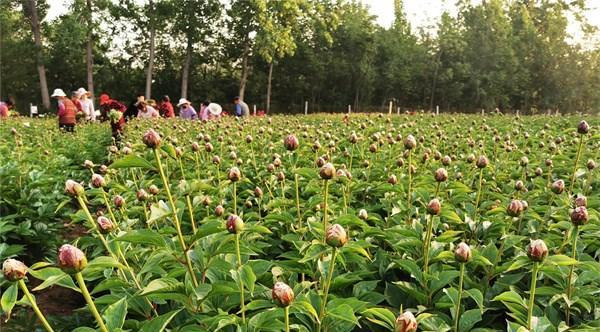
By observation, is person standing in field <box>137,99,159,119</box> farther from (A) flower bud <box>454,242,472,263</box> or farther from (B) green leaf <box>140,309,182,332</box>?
(A) flower bud <box>454,242,472,263</box>

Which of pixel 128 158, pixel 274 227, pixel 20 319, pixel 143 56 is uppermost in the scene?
pixel 143 56

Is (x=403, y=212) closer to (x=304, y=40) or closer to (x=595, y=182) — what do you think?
(x=595, y=182)

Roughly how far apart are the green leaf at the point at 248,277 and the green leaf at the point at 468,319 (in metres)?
0.64

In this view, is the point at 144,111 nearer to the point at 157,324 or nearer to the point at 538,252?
the point at 157,324

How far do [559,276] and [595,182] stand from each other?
6.29 ft

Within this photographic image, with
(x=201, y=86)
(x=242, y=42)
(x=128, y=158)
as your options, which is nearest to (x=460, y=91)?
(x=242, y=42)

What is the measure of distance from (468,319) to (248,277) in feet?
2.20

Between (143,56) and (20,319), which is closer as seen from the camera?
(20,319)

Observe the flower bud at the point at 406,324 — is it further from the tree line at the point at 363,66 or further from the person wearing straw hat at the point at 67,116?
the tree line at the point at 363,66

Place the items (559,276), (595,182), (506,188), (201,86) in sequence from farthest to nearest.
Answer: (201,86)
(595,182)
(506,188)
(559,276)

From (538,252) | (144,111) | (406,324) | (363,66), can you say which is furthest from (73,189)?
(363,66)

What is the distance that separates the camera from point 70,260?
3.94 ft

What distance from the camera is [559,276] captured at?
68.7 inches

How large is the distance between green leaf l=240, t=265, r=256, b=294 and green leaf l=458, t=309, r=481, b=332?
2.09 ft
